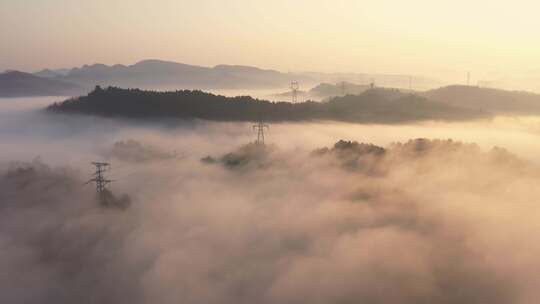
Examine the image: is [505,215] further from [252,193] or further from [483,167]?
[252,193]

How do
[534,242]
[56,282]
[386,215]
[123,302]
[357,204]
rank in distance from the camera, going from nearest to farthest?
1. [123,302]
2. [56,282]
3. [534,242]
4. [386,215]
5. [357,204]

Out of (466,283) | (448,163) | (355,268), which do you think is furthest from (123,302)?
(448,163)

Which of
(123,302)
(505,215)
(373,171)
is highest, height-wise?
(373,171)

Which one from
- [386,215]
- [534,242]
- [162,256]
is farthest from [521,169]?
[162,256]

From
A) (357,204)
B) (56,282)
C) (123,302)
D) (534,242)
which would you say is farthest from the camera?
(357,204)

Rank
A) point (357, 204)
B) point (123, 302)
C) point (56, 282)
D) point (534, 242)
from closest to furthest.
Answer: point (123, 302), point (56, 282), point (534, 242), point (357, 204)

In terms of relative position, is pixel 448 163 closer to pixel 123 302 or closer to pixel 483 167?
pixel 483 167

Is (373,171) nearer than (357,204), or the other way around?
(357,204)

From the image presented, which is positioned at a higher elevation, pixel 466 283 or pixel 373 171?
pixel 373 171

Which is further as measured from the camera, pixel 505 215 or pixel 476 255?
pixel 505 215
